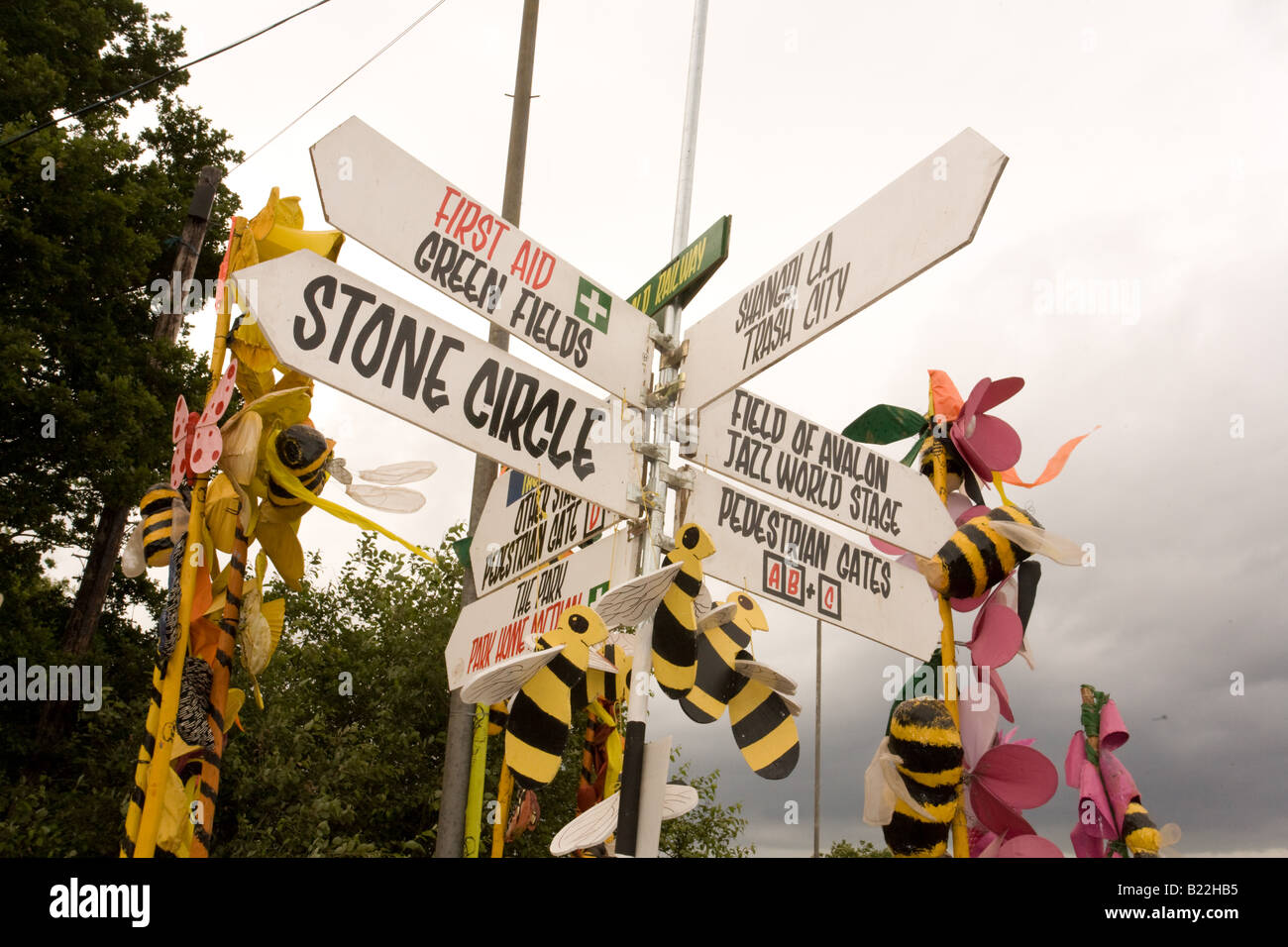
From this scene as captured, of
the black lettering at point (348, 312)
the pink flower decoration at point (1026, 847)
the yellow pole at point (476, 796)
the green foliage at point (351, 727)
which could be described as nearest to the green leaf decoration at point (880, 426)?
the pink flower decoration at point (1026, 847)

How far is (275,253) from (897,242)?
2185 millimetres

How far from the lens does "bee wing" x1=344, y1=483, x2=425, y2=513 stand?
10.8 feet

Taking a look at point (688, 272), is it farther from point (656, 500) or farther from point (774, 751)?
point (774, 751)

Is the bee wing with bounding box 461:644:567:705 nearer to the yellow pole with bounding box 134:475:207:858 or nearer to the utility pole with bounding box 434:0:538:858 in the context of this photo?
the yellow pole with bounding box 134:475:207:858

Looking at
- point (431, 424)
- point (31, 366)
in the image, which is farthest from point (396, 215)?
point (31, 366)

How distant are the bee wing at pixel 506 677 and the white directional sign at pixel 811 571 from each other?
619mm

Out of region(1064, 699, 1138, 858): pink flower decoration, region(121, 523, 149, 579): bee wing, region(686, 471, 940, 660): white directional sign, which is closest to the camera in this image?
region(686, 471, 940, 660): white directional sign

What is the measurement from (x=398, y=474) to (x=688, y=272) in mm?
1197

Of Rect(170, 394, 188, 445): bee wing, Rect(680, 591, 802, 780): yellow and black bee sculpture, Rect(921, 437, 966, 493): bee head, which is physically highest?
Rect(921, 437, 966, 493): bee head

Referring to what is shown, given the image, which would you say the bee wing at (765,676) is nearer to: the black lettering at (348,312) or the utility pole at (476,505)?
the black lettering at (348,312)

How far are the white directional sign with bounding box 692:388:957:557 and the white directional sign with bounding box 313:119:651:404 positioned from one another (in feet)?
1.06

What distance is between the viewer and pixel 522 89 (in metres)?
9.38

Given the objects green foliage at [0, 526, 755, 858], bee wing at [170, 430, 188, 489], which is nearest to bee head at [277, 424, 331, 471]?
bee wing at [170, 430, 188, 489]
